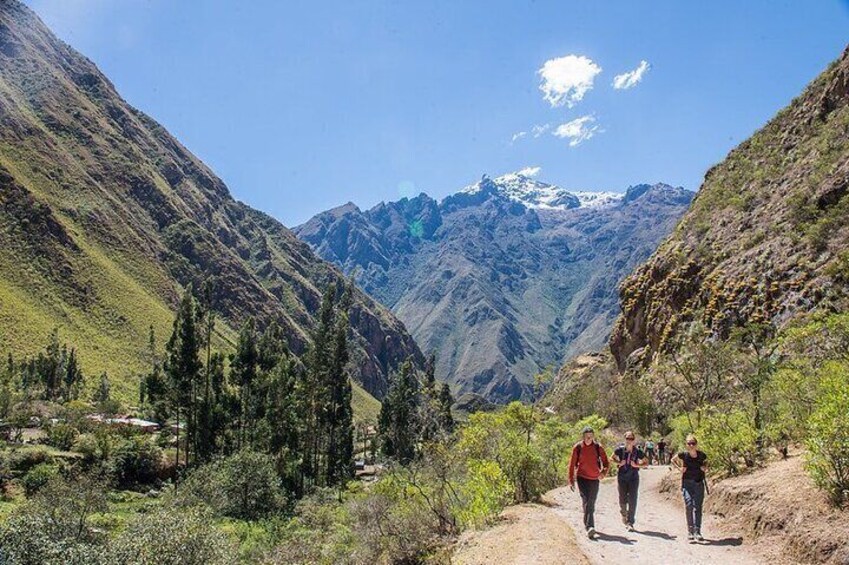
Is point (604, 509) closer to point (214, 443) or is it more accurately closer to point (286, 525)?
point (286, 525)

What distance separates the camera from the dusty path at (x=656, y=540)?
11375mm

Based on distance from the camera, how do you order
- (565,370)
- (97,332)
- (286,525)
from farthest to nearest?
(97,332), (565,370), (286,525)

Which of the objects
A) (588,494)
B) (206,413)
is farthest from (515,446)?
(206,413)

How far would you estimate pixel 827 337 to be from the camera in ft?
67.7

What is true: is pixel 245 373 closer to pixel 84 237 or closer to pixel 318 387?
pixel 318 387

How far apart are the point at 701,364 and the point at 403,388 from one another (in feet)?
144

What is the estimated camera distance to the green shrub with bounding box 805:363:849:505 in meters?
10.2

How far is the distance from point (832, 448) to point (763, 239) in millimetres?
39552

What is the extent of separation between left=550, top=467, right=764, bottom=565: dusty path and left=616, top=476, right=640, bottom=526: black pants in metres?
0.39

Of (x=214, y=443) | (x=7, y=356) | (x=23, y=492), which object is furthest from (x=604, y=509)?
(x=7, y=356)

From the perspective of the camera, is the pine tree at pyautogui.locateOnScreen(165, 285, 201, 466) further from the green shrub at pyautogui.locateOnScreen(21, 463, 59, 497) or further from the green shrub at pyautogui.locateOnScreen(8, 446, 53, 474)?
the green shrub at pyautogui.locateOnScreen(21, 463, 59, 497)

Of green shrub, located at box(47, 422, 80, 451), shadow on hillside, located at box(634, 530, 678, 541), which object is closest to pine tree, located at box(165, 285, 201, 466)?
green shrub, located at box(47, 422, 80, 451)

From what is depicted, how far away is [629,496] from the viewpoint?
545 inches

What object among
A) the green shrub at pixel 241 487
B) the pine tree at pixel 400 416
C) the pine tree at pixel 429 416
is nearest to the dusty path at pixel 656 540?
the pine tree at pixel 429 416
